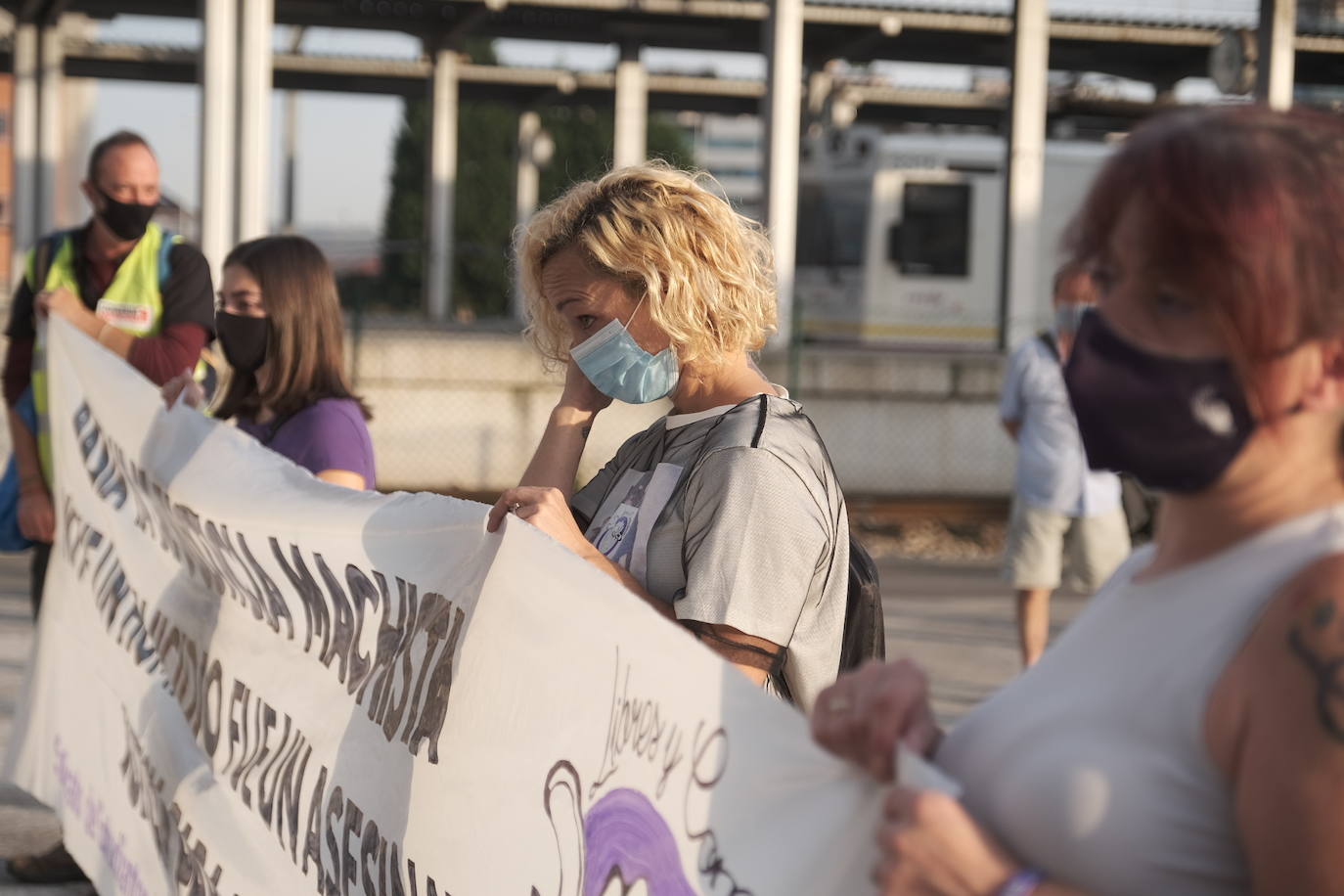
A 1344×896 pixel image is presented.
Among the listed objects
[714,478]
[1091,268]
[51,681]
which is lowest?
[51,681]

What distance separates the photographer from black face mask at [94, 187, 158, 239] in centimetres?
482

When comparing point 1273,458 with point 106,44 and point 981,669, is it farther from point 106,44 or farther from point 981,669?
point 106,44

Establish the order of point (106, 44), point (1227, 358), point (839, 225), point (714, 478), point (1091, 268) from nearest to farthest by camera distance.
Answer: point (1227, 358), point (1091, 268), point (714, 478), point (839, 225), point (106, 44)

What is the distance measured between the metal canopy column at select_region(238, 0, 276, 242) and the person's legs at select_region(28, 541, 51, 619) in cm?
948

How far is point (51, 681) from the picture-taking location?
4.75m

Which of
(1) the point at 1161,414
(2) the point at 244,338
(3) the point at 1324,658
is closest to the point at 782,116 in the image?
(2) the point at 244,338

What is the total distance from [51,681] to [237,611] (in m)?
1.44

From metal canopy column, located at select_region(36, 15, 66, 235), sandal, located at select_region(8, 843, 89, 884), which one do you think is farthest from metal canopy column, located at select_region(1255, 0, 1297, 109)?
sandal, located at select_region(8, 843, 89, 884)

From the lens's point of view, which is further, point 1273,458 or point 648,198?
point 648,198

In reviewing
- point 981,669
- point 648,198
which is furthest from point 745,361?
point 981,669

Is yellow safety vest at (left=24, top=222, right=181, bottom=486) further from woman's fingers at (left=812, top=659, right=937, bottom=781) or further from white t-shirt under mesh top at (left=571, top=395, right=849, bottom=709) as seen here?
woman's fingers at (left=812, top=659, right=937, bottom=781)

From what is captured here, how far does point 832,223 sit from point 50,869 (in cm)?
1787

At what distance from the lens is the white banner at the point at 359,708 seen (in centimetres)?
189

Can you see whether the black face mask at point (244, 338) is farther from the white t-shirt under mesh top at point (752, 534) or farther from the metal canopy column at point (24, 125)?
the metal canopy column at point (24, 125)
